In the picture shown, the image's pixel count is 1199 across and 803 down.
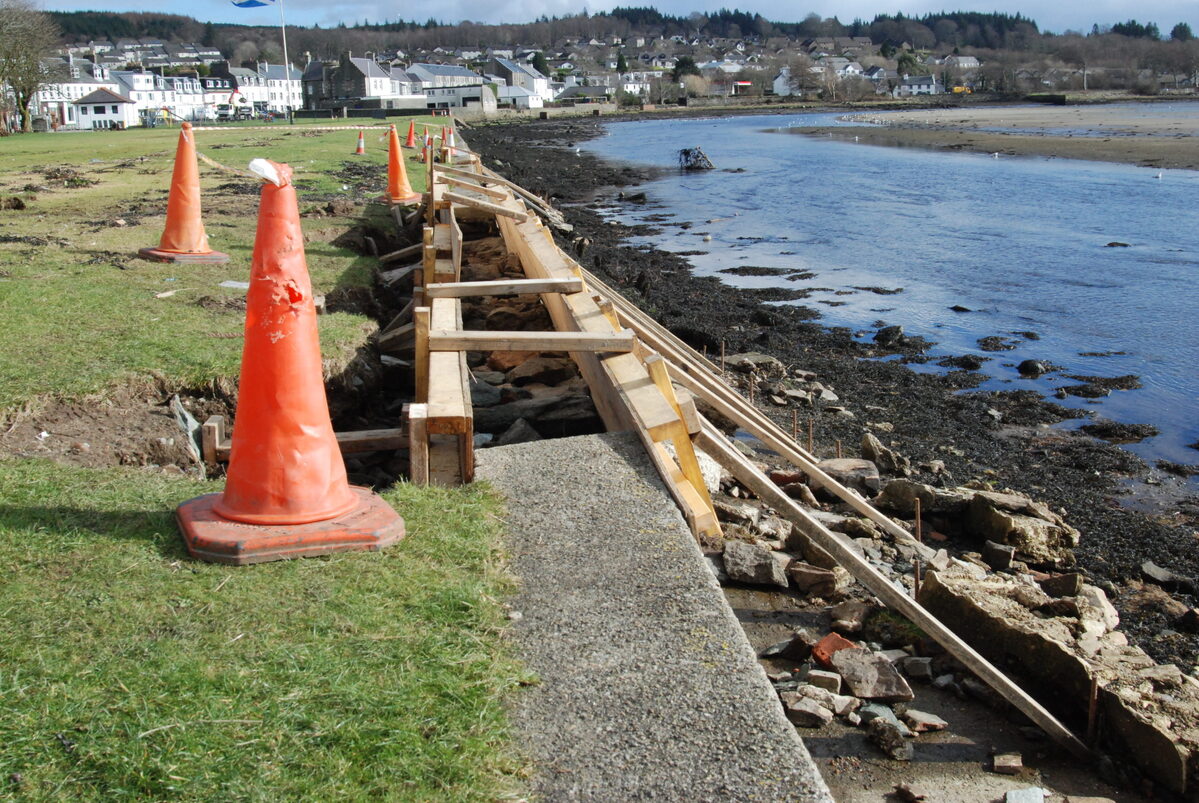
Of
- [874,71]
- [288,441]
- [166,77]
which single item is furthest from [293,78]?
[288,441]

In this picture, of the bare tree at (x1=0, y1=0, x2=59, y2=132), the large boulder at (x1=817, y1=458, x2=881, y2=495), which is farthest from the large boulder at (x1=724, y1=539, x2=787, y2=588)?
the bare tree at (x1=0, y1=0, x2=59, y2=132)

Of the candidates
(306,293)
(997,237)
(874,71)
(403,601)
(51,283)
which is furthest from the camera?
(874,71)

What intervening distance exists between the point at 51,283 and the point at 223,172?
13.3 meters

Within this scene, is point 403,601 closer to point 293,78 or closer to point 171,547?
point 171,547

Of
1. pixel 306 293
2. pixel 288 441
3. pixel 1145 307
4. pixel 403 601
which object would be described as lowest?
pixel 1145 307

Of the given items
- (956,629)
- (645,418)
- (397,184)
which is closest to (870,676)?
(956,629)

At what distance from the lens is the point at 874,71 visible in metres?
190

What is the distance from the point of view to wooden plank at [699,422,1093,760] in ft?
14.2

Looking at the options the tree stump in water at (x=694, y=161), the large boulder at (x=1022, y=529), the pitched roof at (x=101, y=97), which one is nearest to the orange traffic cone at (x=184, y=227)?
the large boulder at (x=1022, y=529)

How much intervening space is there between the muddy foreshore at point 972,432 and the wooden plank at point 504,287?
3256mm

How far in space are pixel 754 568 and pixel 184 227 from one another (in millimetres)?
8480

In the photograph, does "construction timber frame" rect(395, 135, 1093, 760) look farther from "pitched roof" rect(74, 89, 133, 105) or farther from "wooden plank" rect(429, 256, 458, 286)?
"pitched roof" rect(74, 89, 133, 105)

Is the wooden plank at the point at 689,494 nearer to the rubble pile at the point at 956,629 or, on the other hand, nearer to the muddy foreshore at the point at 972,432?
the rubble pile at the point at 956,629

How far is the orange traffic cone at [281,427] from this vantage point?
4.41 metres
